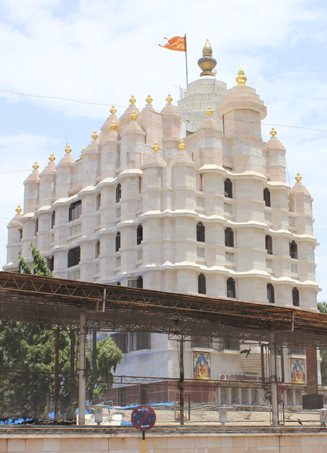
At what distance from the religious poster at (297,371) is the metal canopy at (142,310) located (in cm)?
2046

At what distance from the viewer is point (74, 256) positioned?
208 ft

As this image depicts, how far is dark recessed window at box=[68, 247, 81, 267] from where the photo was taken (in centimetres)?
6294

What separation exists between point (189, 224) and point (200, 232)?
6.03 ft

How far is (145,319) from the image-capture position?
33469 mm

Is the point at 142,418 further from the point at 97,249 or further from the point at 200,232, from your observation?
the point at 97,249

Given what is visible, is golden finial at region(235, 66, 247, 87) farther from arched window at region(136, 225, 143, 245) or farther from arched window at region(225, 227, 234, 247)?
arched window at region(136, 225, 143, 245)

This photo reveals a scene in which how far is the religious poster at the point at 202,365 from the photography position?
52.7 metres

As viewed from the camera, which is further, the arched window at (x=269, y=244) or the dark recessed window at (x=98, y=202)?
the dark recessed window at (x=98, y=202)

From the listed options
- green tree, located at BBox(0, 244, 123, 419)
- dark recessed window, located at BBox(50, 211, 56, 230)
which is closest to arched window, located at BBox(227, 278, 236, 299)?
green tree, located at BBox(0, 244, 123, 419)

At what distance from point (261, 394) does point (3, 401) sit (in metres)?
21.0

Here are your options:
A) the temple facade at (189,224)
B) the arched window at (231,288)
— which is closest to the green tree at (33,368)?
the temple facade at (189,224)

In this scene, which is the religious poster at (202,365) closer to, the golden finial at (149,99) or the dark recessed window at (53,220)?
the dark recessed window at (53,220)

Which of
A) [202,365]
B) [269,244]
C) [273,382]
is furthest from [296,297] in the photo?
[273,382]

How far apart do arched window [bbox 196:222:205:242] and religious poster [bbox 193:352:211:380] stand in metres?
9.18
